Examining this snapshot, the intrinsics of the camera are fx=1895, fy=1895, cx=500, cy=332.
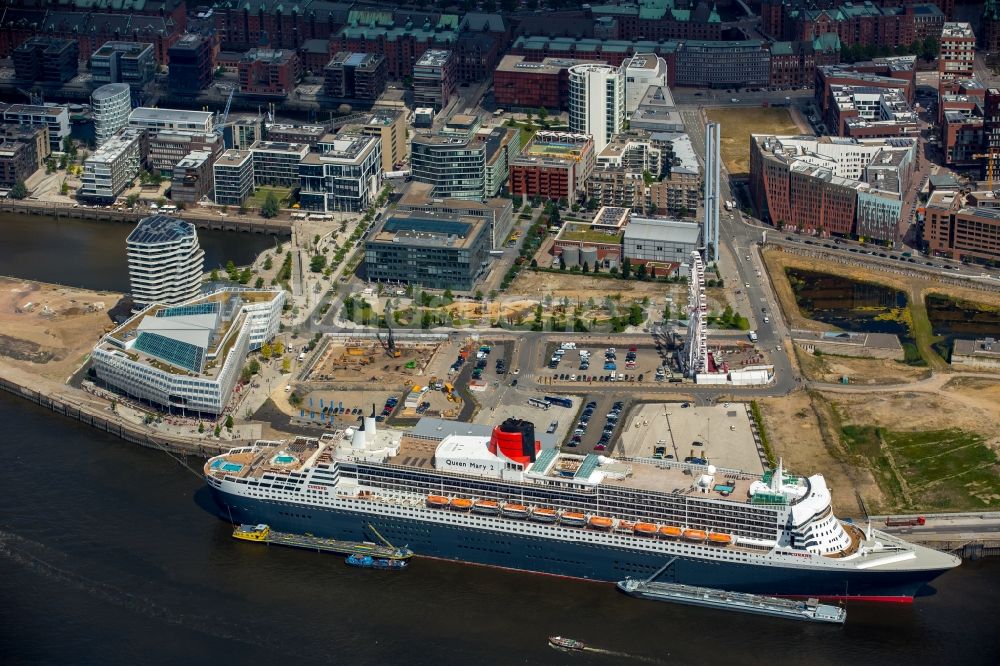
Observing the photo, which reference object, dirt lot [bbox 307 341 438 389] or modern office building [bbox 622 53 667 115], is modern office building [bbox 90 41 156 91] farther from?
dirt lot [bbox 307 341 438 389]

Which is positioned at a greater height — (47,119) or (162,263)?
(47,119)

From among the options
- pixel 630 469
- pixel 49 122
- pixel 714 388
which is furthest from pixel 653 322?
pixel 49 122

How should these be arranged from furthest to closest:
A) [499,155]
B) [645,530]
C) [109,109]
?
1. [109,109]
2. [499,155]
3. [645,530]

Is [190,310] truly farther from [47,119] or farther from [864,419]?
[47,119]

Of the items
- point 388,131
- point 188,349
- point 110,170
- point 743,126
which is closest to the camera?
point 188,349

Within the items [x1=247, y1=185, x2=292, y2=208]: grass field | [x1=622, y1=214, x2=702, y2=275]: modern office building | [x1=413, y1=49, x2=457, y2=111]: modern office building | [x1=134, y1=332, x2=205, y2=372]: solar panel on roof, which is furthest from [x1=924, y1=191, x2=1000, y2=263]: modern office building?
[x1=134, y1=332, x2=205, y2=372]: solar panel on roof

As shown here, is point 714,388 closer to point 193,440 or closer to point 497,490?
point 497,490

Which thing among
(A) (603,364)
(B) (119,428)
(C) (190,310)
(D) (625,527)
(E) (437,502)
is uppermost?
(C) (190,310)

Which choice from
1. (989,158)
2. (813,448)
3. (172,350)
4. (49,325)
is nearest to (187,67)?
(49,325)
